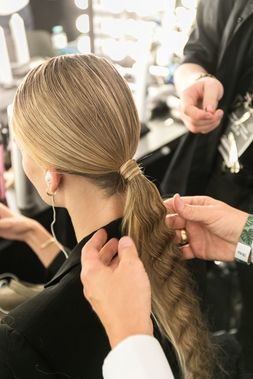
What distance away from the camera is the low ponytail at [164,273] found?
83 centimetres

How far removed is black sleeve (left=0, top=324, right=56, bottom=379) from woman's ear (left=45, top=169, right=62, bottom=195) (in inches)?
10.7

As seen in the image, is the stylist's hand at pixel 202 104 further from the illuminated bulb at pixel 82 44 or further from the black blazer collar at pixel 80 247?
the illuminated bulb at pixel 82 44

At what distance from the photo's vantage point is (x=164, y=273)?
35.0 inches

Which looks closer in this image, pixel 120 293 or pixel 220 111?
pixel 120 293

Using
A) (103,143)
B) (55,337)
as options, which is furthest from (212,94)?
(55,337)

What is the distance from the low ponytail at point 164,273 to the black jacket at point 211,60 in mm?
519

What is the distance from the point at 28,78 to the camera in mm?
824

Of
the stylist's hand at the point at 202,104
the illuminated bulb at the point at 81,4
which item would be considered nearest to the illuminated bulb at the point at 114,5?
the illuminated bulb at the point at 81,4

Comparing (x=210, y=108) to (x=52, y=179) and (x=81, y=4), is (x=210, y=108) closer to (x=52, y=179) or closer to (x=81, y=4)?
(x=52, y=179)

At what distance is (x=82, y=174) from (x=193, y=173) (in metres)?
0.67

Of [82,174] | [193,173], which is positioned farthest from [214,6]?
[82,174]

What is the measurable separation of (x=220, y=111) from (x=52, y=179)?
1.71 ft

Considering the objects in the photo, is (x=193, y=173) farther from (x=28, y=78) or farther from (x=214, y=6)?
(x=28, y=78)

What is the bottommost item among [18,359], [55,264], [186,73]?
[55,264]
